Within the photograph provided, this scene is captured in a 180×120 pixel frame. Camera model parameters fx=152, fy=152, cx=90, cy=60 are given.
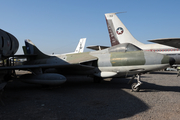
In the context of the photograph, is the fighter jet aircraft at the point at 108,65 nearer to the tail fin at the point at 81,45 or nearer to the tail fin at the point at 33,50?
the tail fin at the point at 33,50

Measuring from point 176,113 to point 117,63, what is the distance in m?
4.21

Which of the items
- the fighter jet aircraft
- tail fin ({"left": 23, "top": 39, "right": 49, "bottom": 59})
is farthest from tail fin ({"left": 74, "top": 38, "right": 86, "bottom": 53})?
the fighter jet aircraft

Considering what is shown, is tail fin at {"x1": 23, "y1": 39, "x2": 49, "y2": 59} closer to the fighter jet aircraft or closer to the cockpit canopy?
the fighter jet aircraft

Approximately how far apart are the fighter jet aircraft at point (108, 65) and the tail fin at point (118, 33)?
13239mm

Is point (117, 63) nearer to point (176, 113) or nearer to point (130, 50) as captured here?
point (130, 50)

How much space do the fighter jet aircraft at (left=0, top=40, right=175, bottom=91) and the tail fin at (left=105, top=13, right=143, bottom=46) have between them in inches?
521

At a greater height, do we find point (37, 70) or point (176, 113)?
point (37, 70)

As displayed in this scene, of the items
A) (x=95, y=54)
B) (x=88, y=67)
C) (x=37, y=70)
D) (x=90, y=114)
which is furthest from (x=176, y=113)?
(x=37, y=70)

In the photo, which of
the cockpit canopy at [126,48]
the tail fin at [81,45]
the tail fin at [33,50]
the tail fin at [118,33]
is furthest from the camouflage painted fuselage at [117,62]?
the tail fin at [81,45]

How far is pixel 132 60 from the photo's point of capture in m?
7.96

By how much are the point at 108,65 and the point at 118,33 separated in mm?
14610

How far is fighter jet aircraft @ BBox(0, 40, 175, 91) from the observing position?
25.1 feet

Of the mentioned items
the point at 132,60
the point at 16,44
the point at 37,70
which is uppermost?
the point at 16,44

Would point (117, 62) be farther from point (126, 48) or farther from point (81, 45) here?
point (81, 45)
